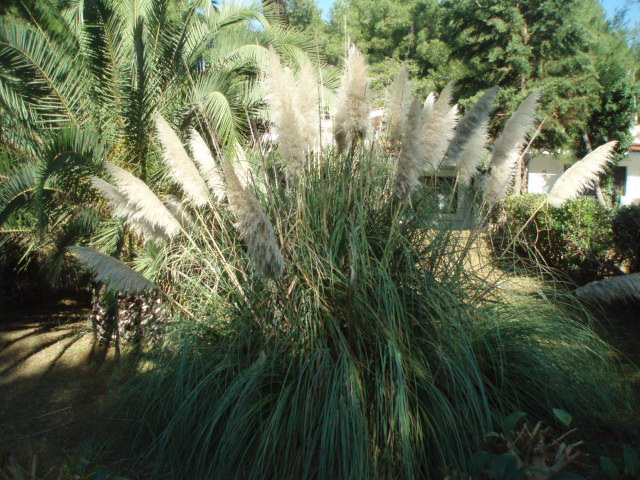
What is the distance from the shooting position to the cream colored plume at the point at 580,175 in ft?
14.8

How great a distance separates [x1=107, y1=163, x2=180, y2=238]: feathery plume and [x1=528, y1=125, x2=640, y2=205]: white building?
2009 cm

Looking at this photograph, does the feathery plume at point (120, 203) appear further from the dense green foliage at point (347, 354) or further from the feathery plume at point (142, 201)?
→ the dense green foliage at point (347, 354)

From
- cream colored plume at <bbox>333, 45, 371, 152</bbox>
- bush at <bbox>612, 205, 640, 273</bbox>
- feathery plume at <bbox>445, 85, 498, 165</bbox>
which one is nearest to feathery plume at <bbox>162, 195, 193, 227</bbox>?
cream colored plume at <bbox>333, 45, 371, 152</bbox>

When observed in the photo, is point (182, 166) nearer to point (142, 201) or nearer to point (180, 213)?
point (142, 201)

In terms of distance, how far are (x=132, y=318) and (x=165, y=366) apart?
3.55 metres

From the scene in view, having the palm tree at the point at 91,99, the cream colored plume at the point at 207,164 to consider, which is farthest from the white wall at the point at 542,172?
the cream colored plume at the point at 207,164

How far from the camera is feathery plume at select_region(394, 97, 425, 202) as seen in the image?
13.1ft

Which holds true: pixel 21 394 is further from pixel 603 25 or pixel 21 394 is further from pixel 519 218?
pixel 603 25

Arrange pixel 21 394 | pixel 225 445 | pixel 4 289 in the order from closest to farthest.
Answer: pixel 225 445 → pixel 21 394 → pixel 4 289

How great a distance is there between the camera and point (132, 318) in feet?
23.1

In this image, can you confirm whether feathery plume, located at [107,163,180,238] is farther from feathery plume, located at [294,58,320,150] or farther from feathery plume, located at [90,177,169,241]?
feathery plume, located at [294,58,320,150]

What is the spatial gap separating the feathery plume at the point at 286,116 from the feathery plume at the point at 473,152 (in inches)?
59.5

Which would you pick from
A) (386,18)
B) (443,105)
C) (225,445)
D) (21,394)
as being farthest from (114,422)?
(386,18)

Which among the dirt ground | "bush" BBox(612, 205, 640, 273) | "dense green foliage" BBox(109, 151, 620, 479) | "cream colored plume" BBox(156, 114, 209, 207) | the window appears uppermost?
the window
